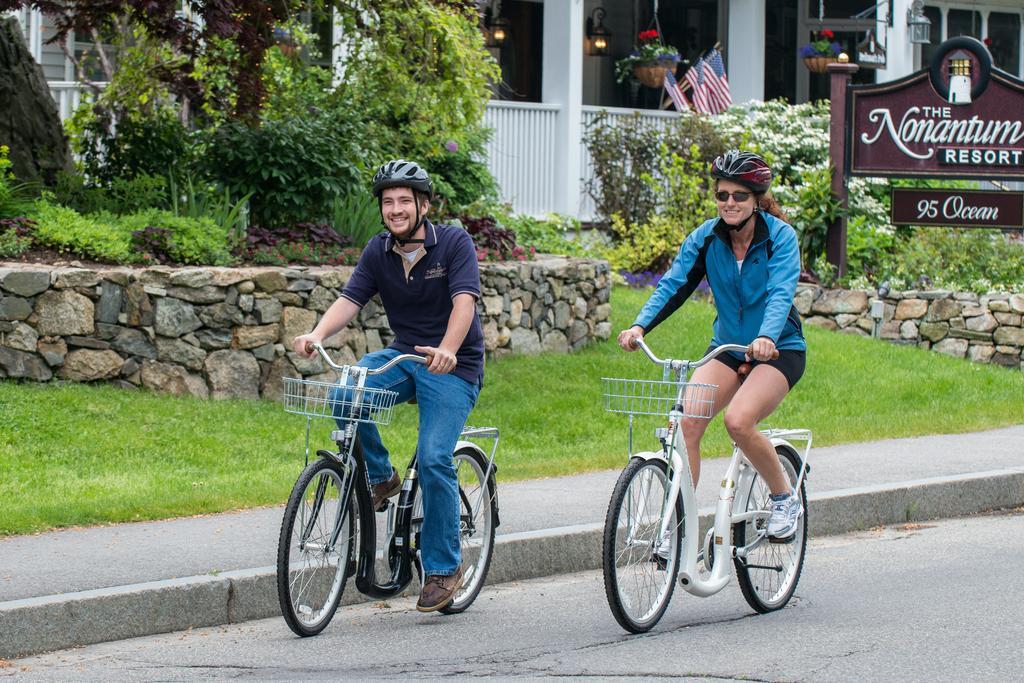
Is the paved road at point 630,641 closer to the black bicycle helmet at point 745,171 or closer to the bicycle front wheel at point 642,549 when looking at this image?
the bicycle front wheel at point 642,549

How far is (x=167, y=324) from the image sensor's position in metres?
10.5

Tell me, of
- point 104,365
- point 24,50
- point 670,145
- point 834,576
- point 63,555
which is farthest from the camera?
point 670,145

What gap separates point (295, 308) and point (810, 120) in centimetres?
1057

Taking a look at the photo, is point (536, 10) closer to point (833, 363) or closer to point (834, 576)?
point (833, 363)

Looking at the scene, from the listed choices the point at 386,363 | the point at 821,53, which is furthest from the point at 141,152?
the point at 821,53

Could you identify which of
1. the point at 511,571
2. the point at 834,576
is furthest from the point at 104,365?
the point at 834,576

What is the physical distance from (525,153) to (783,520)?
12.9m

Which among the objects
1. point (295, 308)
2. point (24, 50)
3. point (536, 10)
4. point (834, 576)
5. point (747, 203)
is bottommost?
point (834, 576)

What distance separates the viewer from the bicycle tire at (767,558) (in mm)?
6242

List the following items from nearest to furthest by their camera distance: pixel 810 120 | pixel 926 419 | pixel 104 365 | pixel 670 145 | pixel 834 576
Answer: pixel 834 576 → pixel 104 365 → pixel 926 419 → pixel 670 145 → pixel 810 120

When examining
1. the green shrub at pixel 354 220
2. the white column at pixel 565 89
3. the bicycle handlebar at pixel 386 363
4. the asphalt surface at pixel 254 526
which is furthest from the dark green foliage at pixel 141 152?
the bicycle handlebar at pixel 386 363

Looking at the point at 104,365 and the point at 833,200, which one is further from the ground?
the point at 833,200

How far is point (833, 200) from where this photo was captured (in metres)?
15.9

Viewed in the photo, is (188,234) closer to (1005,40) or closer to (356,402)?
(356,402)
